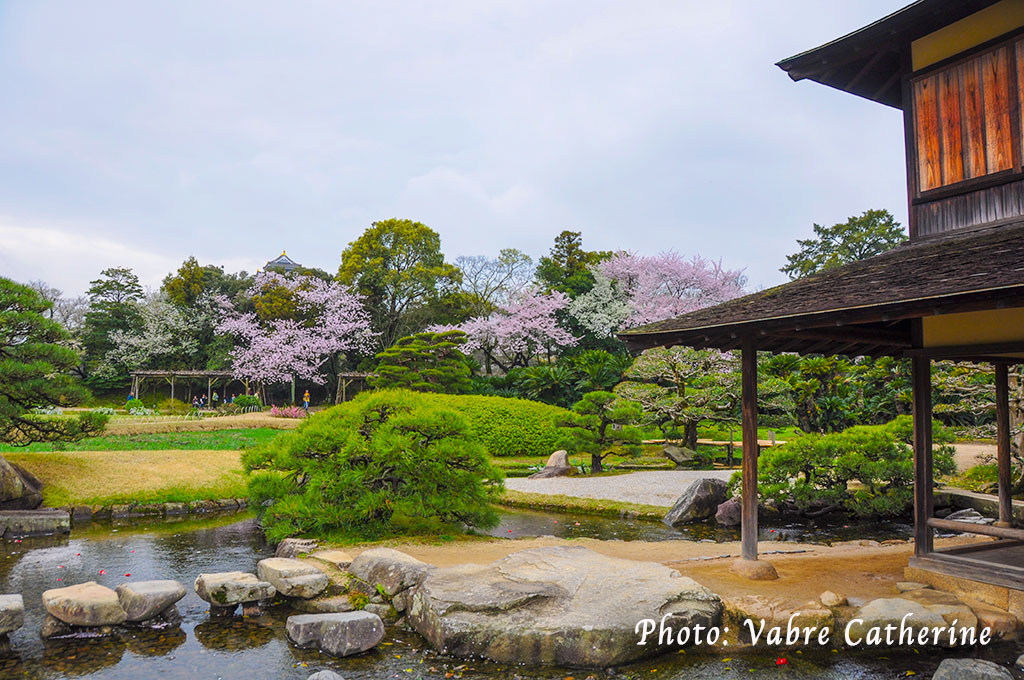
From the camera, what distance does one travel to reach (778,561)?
23.1ft

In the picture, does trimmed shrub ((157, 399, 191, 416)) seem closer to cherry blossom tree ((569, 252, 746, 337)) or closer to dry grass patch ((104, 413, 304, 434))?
dry grass patch ((104, 413, 304, 434))

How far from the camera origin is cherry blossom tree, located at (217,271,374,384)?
29891 millimetres

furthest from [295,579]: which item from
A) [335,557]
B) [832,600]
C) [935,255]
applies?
[935,255]

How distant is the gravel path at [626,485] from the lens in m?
12.1

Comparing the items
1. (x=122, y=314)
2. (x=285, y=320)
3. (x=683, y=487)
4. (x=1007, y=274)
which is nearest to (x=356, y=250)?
(x=285, y=320)

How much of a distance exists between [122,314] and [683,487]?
29924 mm

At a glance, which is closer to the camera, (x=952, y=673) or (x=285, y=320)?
(x=952, y=673)

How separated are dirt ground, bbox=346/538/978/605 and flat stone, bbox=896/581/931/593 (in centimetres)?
7

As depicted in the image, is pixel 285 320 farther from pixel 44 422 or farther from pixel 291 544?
pixel 291 544

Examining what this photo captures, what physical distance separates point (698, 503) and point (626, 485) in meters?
2.60

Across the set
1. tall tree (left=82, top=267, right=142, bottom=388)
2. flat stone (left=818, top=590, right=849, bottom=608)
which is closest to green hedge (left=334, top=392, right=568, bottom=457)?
flat stone (left=818, top=590, right=849, bottom=608)

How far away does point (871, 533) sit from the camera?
31.6ft

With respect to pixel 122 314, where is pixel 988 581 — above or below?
below

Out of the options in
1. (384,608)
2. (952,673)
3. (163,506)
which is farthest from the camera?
(163,506)
